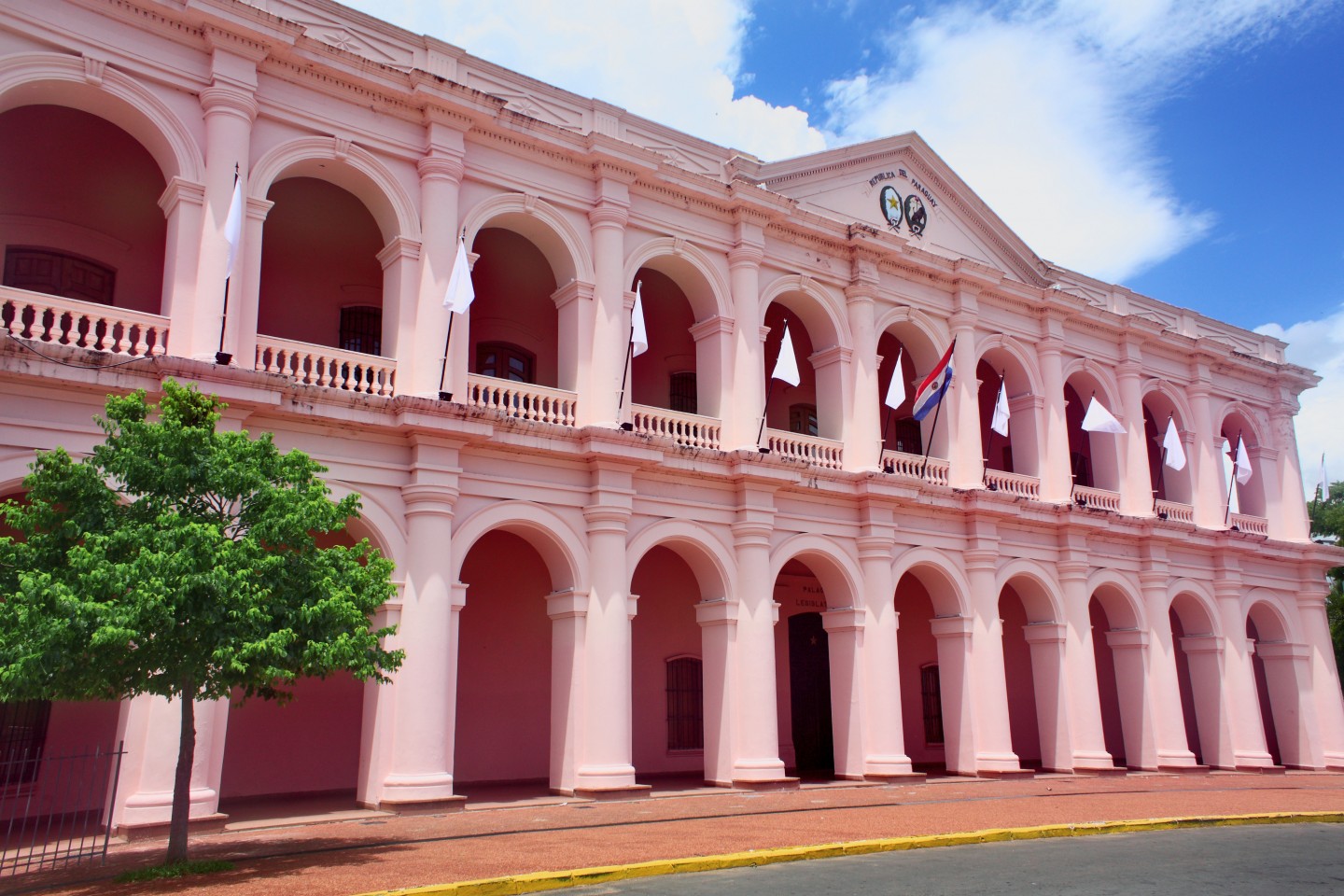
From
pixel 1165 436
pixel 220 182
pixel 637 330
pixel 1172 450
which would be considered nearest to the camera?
pixel 220 182

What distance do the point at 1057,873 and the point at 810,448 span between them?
9.89m

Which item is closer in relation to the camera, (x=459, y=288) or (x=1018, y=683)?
(x=459, y=288)

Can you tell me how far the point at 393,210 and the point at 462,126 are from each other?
150cm

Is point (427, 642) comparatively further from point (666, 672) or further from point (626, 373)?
point (666, 672)

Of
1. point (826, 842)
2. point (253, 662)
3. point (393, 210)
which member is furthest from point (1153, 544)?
point (253, 662)

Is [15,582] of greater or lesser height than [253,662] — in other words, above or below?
above

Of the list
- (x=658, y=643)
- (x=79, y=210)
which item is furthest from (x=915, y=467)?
(x=79, y=210)

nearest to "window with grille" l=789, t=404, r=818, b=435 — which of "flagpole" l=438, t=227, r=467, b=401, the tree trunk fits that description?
"flagpole" l=438, t=227, r=467, b=401

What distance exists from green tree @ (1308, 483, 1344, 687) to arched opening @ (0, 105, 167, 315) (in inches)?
1160

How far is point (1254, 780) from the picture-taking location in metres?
19.4

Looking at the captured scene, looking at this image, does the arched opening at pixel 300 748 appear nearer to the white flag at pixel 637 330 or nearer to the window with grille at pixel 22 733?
the window with grille at pixel 22 733

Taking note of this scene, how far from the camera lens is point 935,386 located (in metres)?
17.9

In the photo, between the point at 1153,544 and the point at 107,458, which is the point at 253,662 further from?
the point at 1153,544

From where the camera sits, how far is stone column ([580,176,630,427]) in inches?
606
